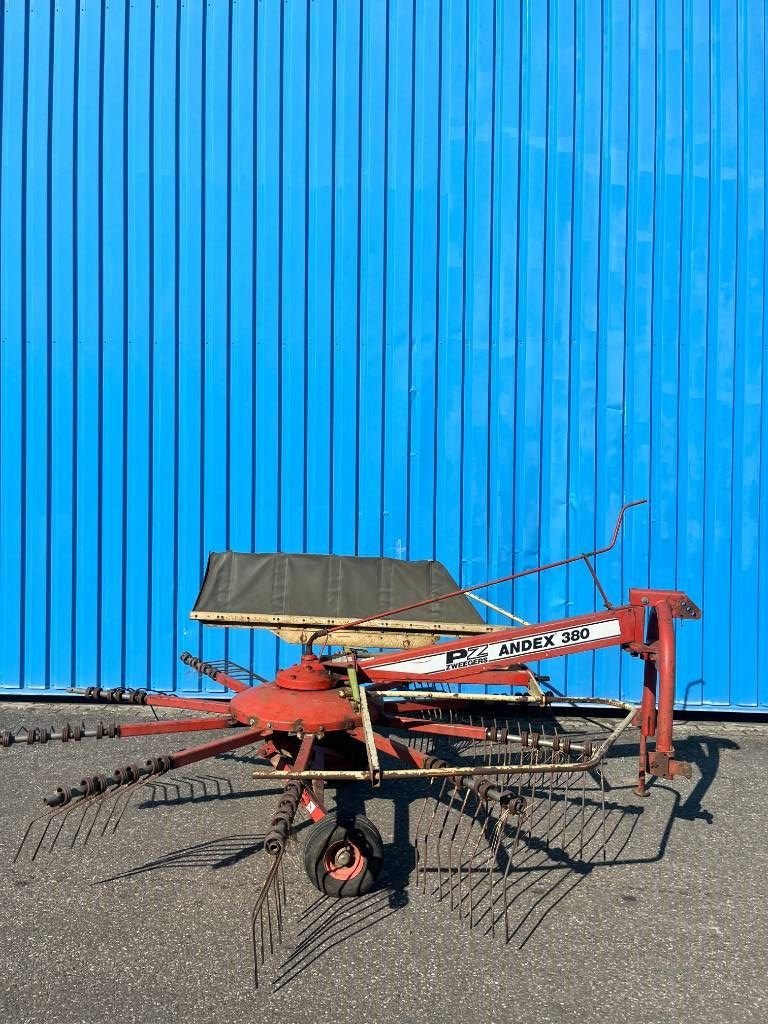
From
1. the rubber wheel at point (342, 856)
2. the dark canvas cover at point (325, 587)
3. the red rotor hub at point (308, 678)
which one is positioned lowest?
the rubber wheel at point (342, 856)

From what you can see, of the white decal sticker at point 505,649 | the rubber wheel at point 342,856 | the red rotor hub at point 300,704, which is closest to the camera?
the rubber wheel at point 342,856

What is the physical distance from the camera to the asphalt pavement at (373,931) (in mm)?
3168

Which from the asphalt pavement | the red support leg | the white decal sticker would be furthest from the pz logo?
the asphalt pavement

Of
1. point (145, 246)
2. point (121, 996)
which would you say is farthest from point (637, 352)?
point (121, 996)

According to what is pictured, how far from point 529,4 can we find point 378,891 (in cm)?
605

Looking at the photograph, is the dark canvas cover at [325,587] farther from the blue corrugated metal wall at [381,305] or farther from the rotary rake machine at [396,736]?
the blue corrugated metal wall at [381,305]

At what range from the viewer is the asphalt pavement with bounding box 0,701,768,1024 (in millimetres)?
3168

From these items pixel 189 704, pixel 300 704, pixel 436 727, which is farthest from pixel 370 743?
pixel 189 704

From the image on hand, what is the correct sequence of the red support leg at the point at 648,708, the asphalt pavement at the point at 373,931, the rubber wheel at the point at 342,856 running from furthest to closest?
1. the red support leg at the point at 648,708
2. the rubber wheel at the point at 342,856
3. the asphalt pavement at the point at 373,931

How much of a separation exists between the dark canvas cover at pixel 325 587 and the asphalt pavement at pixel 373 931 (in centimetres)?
114

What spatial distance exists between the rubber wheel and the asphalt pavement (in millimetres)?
95

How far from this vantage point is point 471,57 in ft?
22.1

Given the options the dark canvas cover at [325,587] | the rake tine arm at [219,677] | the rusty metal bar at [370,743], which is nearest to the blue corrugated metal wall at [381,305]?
the dark canvas cover at [325,587]

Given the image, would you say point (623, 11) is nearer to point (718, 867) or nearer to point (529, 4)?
point (529, 4)
